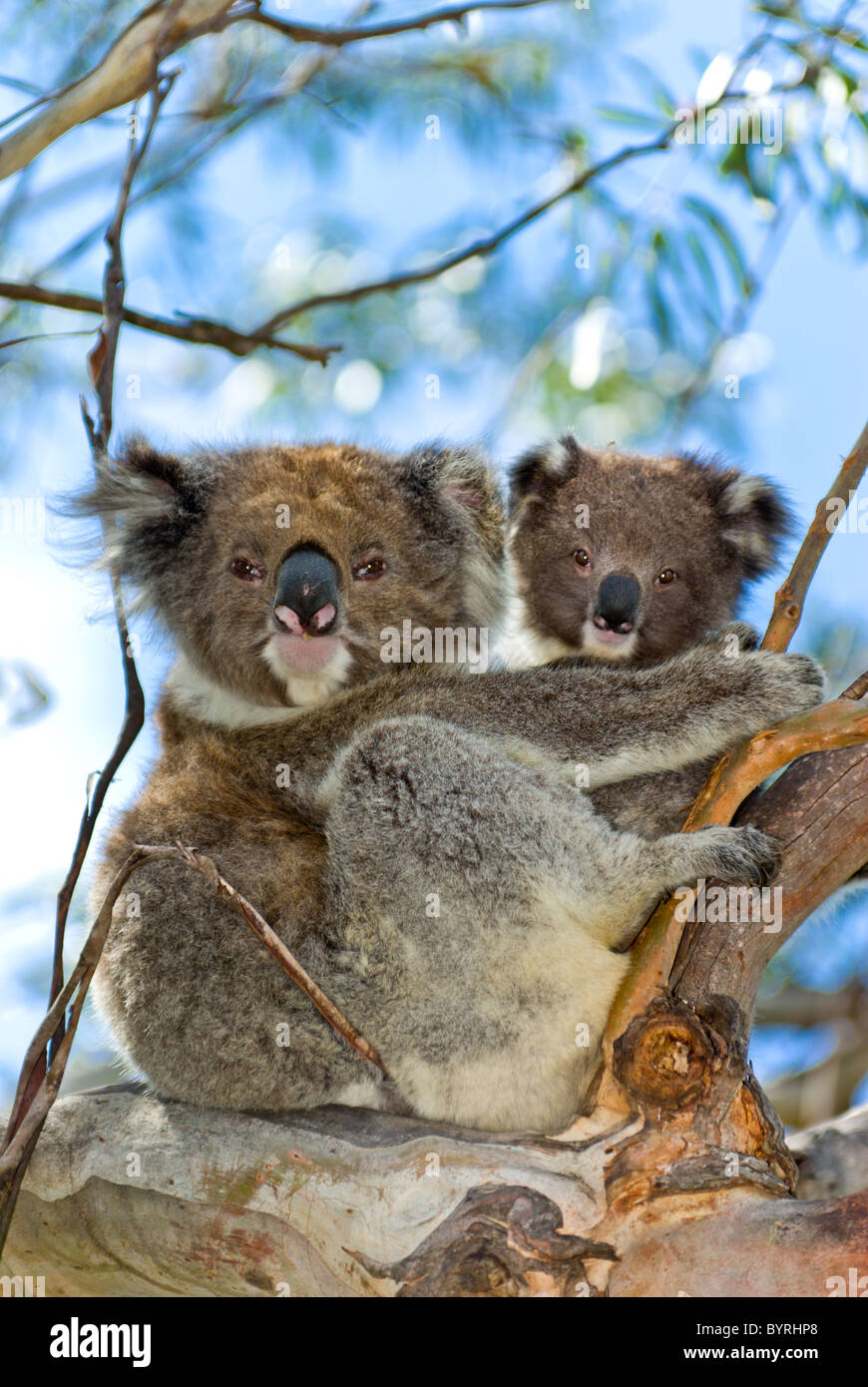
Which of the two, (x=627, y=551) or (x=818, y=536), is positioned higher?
(x=627, y=551)

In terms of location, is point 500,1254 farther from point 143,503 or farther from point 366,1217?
point 143,503

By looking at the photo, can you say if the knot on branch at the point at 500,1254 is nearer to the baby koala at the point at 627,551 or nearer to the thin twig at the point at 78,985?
the thin twig at the point at 78,985

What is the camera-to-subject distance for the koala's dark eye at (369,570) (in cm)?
408

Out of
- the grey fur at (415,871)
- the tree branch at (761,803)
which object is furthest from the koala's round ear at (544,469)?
the tree branch at (761,803)

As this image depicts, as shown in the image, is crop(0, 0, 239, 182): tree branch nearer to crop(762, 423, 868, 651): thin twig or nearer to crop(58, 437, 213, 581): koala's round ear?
crop(58, 437, 213, 581): koala's round ear

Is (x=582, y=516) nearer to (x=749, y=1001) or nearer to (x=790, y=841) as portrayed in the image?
(x=790, y=841)

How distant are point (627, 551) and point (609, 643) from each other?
357 millimetres

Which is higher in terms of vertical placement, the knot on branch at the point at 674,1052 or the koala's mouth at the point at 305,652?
the koala's mouth at the point at 305,652

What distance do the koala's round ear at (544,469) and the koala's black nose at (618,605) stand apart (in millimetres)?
655

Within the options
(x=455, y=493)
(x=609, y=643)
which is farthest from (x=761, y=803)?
(x=455, y=493)

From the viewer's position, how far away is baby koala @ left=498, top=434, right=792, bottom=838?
4.23 metres

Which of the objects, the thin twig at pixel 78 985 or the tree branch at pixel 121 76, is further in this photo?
the tree branch at pixel 121 76

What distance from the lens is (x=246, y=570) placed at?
406 centimetres

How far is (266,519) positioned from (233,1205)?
78.9 inches
